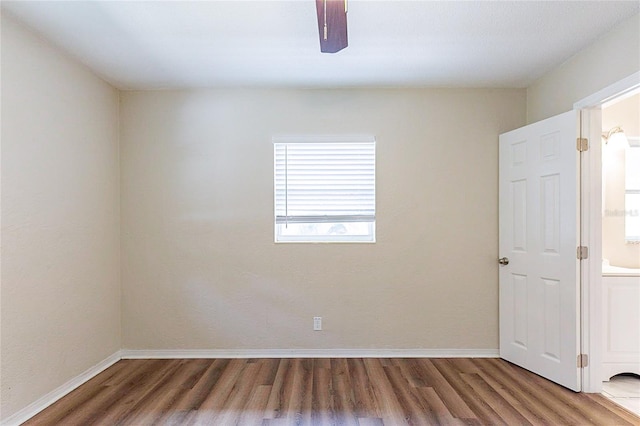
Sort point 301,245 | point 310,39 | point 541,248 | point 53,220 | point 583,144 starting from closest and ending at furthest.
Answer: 1. point 310,39
2. point 53,220
3. point 583,144
4. point 541,248
5. point 301,245

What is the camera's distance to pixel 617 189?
11.3 feet

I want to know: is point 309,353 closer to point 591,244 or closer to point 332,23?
point 591,244

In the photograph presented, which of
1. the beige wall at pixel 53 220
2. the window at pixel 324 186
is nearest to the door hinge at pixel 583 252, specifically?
the window at pixel 324 186

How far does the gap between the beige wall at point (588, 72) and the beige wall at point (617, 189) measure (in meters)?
0.68

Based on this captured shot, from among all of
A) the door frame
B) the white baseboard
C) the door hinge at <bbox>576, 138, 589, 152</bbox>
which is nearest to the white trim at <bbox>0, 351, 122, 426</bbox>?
the white baseboard

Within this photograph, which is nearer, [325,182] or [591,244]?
[591,244]

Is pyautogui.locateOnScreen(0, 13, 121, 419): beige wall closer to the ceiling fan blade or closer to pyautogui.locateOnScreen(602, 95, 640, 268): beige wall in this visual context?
the ceiling fan blade

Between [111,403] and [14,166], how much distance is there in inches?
70.3

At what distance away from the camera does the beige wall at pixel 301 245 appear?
3.53 meters

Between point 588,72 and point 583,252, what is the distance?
4.51ft

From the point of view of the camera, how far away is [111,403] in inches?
105

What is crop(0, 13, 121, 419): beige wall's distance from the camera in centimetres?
232

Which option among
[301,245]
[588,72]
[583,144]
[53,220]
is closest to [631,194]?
[583,144]

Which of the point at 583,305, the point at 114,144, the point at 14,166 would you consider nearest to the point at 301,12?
the point at 14,166
